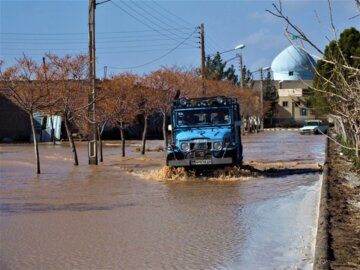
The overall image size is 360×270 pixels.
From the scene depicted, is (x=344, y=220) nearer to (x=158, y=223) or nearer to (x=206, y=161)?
(x=158, y=223)

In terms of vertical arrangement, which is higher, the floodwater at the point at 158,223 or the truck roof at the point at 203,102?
the truck roof at the point at 203,102

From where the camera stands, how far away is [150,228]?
1035 cm

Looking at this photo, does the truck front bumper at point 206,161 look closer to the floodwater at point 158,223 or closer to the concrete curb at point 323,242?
the floodwater at point 158,223

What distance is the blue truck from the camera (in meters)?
18.2

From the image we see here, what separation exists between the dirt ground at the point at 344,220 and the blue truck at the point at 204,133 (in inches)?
126

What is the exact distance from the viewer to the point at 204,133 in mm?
18547

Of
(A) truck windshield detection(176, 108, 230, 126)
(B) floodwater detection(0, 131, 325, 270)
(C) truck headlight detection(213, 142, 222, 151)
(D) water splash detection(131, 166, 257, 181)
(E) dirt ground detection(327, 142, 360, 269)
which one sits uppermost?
(A) truck windshield detection(176, 108, 230, 126)

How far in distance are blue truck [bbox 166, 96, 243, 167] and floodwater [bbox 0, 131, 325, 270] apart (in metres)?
0.68

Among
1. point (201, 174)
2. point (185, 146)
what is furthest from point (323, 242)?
point (201, 174)

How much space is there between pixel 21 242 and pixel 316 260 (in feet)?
15.2

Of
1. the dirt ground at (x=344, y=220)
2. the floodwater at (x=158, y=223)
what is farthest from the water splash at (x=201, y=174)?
the dirt ground at (x=344, y=220)

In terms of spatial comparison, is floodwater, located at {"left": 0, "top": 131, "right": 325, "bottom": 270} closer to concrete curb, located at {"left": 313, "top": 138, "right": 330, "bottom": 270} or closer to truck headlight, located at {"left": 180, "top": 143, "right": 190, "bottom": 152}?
concrete curb, located at {"left": 313, "top": 138, "right": 330, "bottom": 270}

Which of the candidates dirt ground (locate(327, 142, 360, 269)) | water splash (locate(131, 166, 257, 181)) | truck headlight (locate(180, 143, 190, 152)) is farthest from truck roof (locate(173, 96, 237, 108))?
dirt ground (locate(327, 142, 360, 269))

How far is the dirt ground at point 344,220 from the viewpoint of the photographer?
736 centimetres
